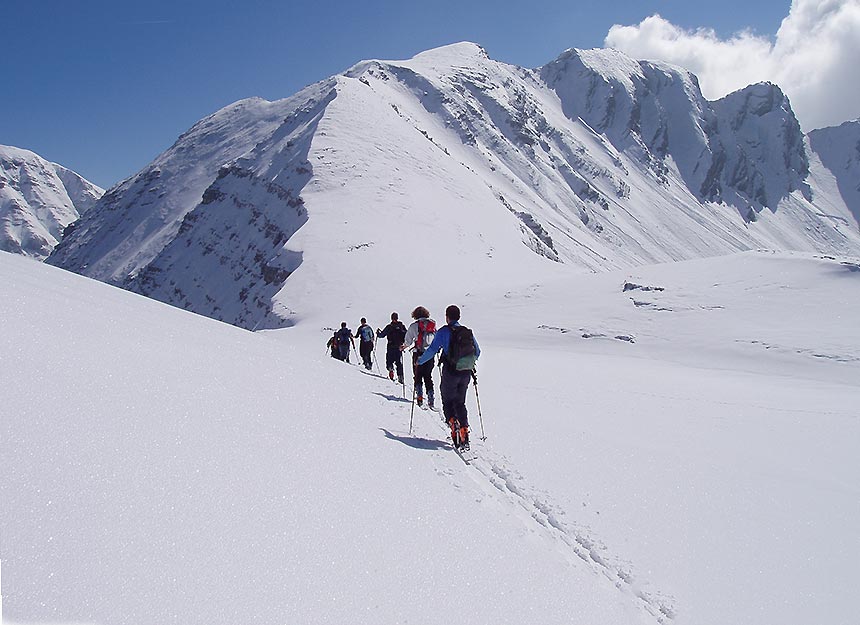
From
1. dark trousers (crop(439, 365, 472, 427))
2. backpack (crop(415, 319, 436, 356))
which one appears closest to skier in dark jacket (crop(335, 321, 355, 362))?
backpack (crop(415, 319, 436, 356))

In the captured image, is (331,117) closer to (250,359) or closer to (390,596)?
(250,359)

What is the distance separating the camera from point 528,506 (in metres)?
5.39

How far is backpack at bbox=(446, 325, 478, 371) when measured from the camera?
759 centimetres

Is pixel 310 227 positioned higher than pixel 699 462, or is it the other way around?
pixel 310 227

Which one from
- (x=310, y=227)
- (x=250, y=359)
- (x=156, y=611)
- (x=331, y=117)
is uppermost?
(x=331, y=117)

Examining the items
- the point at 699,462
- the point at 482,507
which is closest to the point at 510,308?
the point at 699,462

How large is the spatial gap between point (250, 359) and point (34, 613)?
556 cm

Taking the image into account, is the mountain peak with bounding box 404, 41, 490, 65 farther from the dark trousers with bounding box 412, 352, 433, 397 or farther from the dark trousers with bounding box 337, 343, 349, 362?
the dark trousers with bounding box 412, 352, 433, 397

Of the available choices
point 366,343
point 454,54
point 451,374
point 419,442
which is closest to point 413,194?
point 366,343

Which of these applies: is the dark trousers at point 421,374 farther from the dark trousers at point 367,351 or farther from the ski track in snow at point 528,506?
the dark trousers at point 367,351

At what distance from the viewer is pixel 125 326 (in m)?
6.32

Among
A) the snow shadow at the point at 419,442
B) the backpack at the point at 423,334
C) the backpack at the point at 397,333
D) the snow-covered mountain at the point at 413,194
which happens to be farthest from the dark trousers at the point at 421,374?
the snow-covered mountain at the point at 413,194

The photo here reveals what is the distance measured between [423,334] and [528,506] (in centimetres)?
520

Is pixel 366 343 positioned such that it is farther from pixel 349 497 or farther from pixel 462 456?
pixel 349 497
